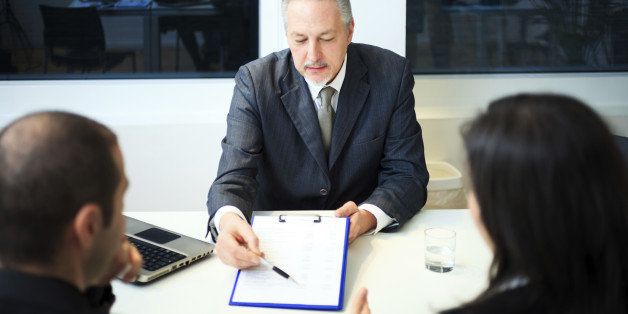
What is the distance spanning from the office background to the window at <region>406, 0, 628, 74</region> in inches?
2.8

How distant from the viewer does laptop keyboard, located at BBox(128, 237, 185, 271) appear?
1668mm

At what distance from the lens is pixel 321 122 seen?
2326mm

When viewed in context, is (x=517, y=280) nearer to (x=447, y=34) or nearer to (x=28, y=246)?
(x=28, y=246)

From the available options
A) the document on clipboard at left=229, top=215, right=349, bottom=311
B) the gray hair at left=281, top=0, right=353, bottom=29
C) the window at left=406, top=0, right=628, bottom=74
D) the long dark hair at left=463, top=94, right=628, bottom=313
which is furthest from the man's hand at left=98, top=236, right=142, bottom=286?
the window at left=406, top=0, right=628, bottom=74

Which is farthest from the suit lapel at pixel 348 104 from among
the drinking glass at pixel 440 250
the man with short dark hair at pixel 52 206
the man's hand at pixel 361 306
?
the man with short dark hair at pixel 52 206

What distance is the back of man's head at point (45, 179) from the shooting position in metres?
0.99

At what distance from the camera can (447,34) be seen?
3447mm

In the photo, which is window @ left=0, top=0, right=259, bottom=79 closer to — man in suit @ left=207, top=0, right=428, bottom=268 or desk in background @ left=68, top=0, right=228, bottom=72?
desk in background @ left=68, top=0, right=228, bottom=72

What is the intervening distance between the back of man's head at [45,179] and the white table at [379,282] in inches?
20.0

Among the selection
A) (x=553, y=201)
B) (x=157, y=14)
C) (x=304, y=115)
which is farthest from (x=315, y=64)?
(x=157, y=14)

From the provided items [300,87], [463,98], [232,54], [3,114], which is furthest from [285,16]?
[3,114]

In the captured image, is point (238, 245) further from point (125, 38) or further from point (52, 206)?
point (125, 38)

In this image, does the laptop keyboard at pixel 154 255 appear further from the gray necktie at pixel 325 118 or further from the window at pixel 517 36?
the window at pixel 517 36

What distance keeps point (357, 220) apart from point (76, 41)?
209 cm
